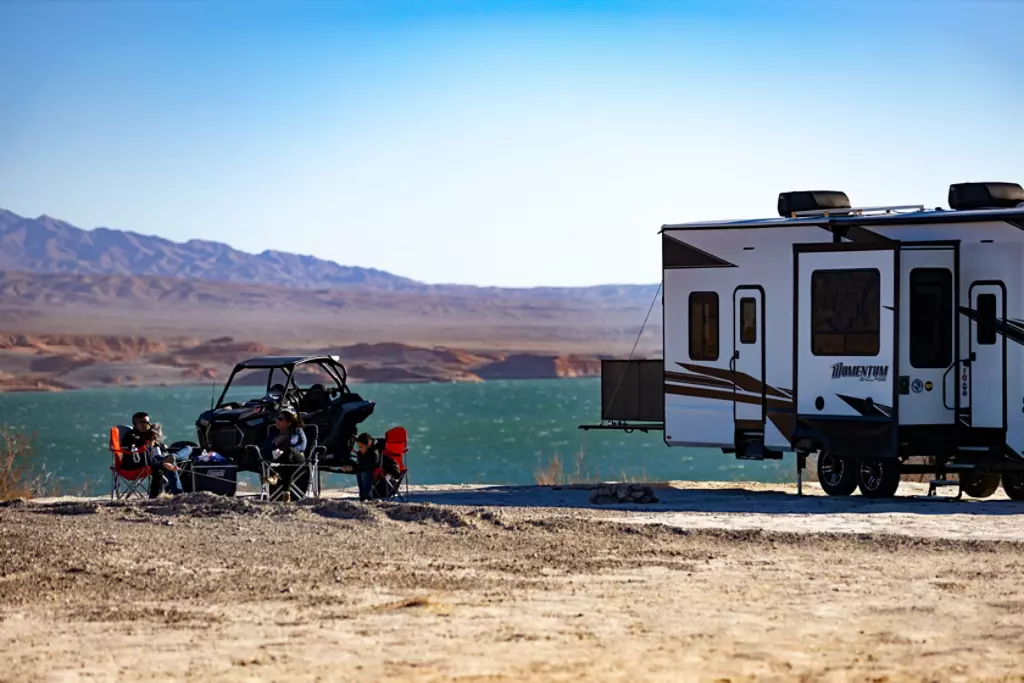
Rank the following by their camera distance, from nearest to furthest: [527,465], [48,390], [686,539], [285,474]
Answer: [686,539] → [285,474] → [527,465] → [48,390]

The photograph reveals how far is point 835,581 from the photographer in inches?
447

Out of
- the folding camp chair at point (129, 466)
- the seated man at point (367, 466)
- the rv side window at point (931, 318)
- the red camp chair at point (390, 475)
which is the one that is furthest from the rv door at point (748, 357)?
the folding camp chair at point (129, 466)

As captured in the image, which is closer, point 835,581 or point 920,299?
point 835,581

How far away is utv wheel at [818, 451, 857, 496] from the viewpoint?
17.8m

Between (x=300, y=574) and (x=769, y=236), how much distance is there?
822cm

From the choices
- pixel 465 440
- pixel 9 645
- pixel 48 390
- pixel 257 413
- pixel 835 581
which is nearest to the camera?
pixel 9 645

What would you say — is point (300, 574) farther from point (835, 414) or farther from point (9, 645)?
point (835, 414)

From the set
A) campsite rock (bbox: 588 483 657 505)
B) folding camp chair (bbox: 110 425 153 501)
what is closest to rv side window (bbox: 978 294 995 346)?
campsite rock (bbox: 588 483 657 505)

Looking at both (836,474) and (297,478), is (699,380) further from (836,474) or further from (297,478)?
(297,478)

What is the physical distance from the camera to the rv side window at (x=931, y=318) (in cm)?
1717

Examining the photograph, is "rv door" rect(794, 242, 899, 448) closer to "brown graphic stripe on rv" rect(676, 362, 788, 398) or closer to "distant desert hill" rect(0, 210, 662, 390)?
"brown graphic stripe on rv" rect(676, 362, 788, 398)

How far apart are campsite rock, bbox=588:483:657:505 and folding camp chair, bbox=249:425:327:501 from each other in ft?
9.34

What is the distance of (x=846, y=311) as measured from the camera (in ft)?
57.2

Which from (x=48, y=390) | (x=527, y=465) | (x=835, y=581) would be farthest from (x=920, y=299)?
(x=48, y=390)
